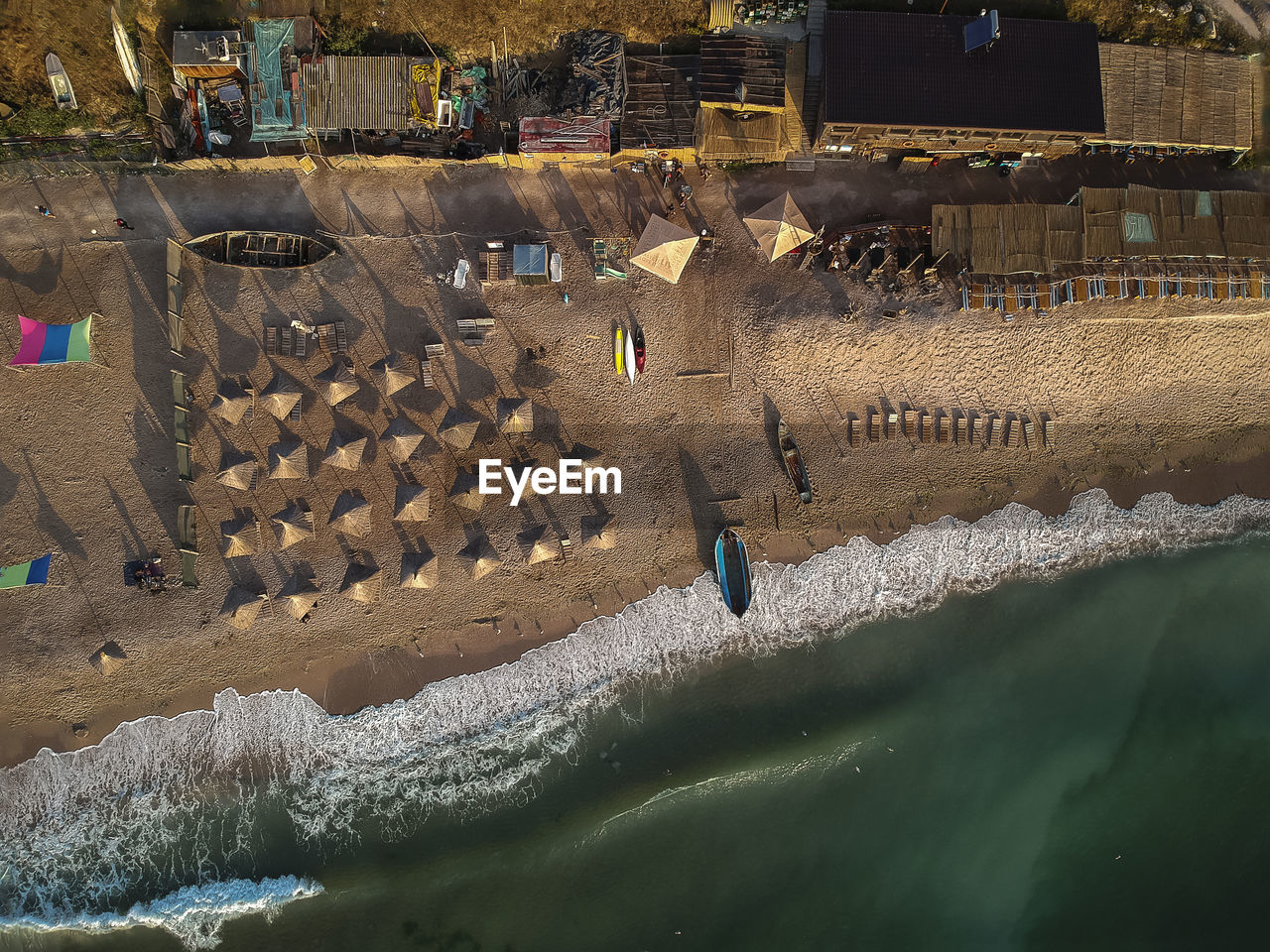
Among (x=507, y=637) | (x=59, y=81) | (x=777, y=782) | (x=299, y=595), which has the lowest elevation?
(x=777, y=782)

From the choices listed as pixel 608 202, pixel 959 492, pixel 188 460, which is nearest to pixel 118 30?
pixel 188 460

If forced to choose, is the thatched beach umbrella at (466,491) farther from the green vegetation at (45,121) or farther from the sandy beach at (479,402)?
the green vegetation at (45,121)

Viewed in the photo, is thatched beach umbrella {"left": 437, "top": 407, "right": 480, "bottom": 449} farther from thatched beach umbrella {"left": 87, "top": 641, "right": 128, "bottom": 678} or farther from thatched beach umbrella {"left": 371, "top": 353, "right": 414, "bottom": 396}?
thatched beach umbrella {"left": 87, "top": 641, "right": 128, "bottom": 678}

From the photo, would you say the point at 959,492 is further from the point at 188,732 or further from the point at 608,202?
the point at 188,732

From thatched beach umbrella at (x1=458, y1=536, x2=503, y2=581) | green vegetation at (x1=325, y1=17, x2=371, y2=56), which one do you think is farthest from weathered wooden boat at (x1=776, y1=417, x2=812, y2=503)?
green vegetation at (x1=325, y1=17, x2=371, y2=56)

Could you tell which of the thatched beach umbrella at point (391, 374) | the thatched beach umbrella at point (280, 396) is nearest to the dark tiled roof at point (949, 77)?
the thatched beach umbrella at point (391, 374)

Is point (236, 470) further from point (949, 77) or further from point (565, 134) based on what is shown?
point (949, 77)

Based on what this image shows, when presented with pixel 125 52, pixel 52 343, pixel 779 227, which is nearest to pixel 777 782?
pixel 779 227
